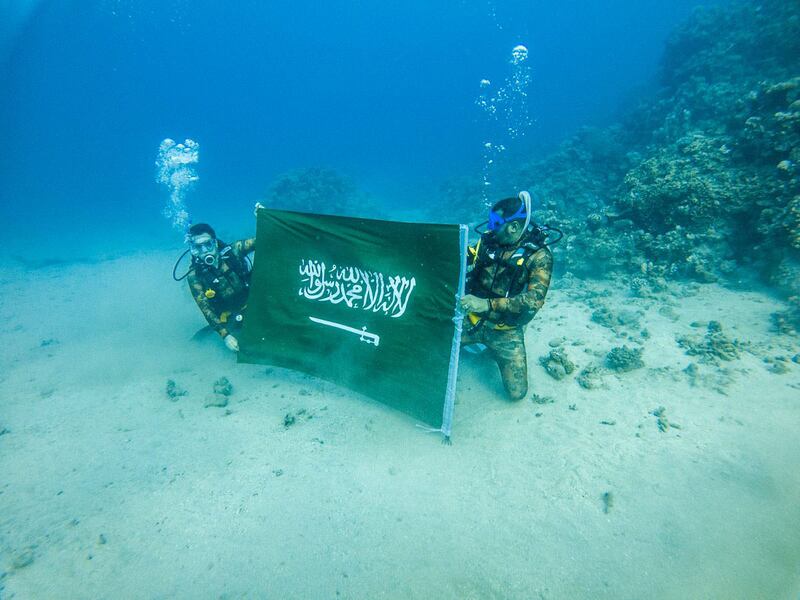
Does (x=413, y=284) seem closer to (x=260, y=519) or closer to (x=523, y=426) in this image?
(x=523, y=426)

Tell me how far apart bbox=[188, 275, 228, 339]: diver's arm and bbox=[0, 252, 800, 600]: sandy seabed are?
42.7 inches

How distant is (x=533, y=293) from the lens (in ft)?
15.3

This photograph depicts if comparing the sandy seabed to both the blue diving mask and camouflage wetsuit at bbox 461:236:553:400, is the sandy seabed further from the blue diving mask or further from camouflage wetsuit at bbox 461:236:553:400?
the blue diving mask

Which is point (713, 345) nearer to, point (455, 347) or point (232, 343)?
point (455, 347)

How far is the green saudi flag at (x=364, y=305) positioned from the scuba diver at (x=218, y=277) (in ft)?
5.87

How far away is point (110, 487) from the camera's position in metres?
4.06

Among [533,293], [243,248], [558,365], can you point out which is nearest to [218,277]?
[243,248]

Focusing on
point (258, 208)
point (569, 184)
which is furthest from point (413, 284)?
point (569, 184)

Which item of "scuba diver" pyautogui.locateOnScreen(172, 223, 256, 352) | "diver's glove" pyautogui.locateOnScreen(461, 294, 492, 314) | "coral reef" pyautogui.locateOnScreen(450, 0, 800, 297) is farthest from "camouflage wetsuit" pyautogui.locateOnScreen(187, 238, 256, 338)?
"coral reef" pyautogui.locateOnScreen(450, 0, 800, 297)

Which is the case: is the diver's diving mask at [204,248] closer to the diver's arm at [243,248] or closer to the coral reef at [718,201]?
the diver's arm at [243,248]

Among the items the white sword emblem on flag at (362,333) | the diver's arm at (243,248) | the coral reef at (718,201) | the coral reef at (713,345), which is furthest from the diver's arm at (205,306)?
the coral reef at (718,201)

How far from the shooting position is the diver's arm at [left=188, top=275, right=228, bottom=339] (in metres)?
6.85

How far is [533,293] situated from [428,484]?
2.88 metres

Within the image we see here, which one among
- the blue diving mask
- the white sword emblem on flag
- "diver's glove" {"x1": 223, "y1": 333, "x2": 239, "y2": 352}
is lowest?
"diver's glove" {"x1": 223, "y1": 333, "x2": 239, "y2": 352}
